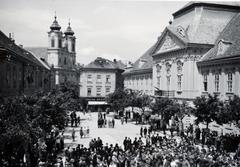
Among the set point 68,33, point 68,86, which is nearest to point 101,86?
point 68,86

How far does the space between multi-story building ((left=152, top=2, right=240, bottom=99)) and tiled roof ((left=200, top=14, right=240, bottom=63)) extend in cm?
179

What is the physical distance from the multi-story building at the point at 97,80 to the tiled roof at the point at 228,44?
40.2 meters

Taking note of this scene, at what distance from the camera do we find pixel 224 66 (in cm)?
3556

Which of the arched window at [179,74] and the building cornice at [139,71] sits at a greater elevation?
the building cornice at [139,71]

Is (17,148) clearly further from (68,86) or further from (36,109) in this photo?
(68,86)

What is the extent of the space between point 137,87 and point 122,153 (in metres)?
48.5

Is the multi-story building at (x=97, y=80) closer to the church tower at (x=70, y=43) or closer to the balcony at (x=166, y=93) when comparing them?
the balcony at (x=166, y=93)

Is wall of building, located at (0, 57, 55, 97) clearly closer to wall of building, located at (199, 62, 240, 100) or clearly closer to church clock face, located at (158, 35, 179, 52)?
church clock face, located at (158, 35, 179, 52)

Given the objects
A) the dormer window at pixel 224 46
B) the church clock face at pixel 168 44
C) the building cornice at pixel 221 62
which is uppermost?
the church clock face at pixel 168 44

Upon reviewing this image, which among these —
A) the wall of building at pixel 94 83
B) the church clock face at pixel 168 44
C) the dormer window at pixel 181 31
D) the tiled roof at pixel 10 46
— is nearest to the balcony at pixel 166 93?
the church clock face at pixel 168 44

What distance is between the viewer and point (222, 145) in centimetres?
2547

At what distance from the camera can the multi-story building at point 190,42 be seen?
42.4 metres

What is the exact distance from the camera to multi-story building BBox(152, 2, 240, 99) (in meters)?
42.4

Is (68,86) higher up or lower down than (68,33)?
lower down
